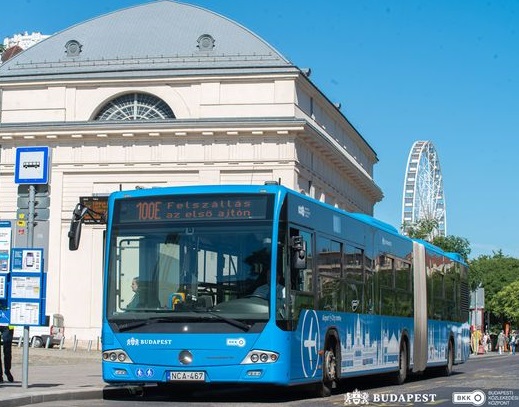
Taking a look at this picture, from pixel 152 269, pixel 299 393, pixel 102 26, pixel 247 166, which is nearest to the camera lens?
pixel 152 269

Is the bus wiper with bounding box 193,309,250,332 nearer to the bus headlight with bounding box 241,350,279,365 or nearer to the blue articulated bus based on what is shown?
the blue articulated bus

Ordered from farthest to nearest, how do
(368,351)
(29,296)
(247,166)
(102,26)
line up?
(102,26) < (247,166) < (368,351) < (29,296)

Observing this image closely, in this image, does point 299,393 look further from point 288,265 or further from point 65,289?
point 65,289

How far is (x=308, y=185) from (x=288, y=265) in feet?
153

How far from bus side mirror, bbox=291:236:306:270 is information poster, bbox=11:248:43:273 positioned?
175 inches

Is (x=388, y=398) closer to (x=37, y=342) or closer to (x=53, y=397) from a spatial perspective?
(x=53, y=397)

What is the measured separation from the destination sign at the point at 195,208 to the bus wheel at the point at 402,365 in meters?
8.76

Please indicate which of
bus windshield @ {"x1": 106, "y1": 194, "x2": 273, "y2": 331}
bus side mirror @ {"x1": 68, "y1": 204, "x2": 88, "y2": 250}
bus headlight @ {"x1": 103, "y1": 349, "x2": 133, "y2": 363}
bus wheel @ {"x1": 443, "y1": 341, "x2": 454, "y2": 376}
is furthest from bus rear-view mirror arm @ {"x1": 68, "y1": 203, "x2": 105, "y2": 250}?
bus wheel @ {"x1": 443, "y1": 341, "x2": 454, "y2": 376}

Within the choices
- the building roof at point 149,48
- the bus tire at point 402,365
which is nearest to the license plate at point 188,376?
the bus tire at point 402,365

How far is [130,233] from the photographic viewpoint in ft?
56.1

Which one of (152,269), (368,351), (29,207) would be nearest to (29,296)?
(29,207)

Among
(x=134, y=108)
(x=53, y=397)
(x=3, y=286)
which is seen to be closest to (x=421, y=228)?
(x=134, y=108)

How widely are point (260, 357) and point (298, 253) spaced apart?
1.62 metres

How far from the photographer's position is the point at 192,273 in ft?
53.8
